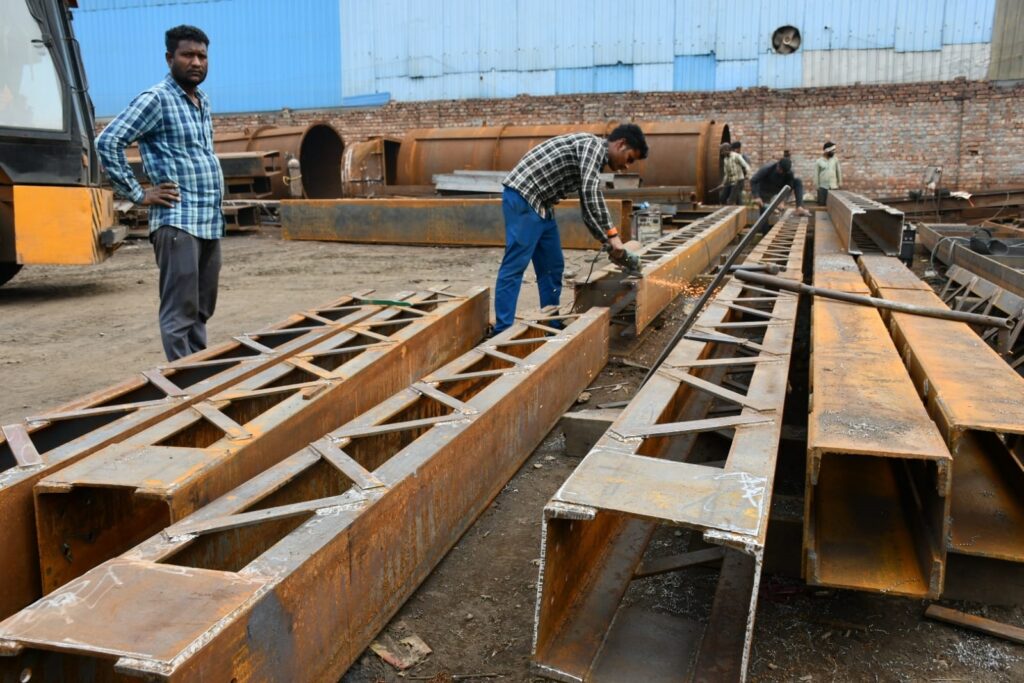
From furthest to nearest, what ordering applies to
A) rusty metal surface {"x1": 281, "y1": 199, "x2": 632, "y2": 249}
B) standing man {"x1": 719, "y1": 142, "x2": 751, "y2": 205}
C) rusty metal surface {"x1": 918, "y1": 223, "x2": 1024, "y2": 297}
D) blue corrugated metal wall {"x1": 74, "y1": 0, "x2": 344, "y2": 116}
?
1. blue corrugated metal wall {"x1": 74, "y1": 0, "x2": 344, "y2": 116}
2. standing man {"x1": 719, "y1": 142, "x2": 751, "y2": 205}
3. rusty metal surface {"x1": 281, "y1": 199, "x2": 632, "y2": 249}
4. rusty metal surface {"x1": 918, "y1": 223, "x2": 1024, "y2": 297}

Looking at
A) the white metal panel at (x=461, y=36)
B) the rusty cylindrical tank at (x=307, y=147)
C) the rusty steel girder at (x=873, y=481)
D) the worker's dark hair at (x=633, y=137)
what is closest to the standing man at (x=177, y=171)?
the worker's dark hair at (x=633, y=137)

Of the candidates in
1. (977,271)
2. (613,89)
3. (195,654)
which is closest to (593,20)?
(613,89)

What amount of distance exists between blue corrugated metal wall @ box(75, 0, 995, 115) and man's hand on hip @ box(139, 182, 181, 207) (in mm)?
16683

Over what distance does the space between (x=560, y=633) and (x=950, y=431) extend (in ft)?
3.97

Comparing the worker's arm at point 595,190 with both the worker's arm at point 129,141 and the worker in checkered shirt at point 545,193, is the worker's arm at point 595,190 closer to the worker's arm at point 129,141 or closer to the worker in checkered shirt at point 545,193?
the worker in checkered shirt at point 545,193

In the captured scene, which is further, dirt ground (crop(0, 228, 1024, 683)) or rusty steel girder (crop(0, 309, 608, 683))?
dirt ground (crop(0, 228, 1024, 683))

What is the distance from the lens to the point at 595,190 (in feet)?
15.6

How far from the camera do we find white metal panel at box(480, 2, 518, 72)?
63.9ft

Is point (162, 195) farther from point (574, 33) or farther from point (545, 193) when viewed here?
point (574, 33)

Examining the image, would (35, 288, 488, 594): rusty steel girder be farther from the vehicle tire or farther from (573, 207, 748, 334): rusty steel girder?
the vehicle tire

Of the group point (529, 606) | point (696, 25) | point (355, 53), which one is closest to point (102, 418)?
point (529, 606)

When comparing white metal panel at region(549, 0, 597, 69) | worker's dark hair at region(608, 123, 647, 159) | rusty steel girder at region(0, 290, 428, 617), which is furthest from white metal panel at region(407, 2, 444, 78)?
rusty steel girder at region(0, 290, 428, 617)

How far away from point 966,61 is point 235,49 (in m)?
18.8

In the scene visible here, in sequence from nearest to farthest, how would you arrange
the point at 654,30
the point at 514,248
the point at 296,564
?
the point at 296,564 < the point at 514,248 < the point at 654,30
